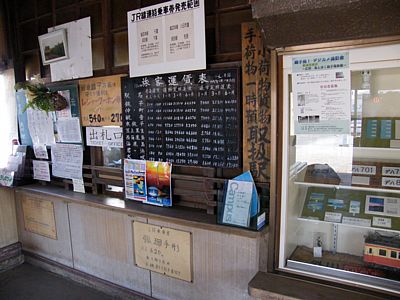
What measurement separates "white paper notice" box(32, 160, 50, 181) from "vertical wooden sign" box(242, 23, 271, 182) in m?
2.90

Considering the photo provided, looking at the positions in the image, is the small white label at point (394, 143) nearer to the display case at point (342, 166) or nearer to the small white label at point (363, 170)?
the display case at point (342, 166)

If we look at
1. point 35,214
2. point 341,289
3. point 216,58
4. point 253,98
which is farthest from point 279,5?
point 35,214

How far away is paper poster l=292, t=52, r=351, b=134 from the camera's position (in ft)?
6.66

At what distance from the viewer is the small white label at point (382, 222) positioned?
2338 millimetres

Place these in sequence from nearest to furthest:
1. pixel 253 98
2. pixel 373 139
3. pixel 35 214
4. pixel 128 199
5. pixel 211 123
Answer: pixel 373 139, pixel 253 98, pixel 211 123, pixel 128 199, pixel 35 214

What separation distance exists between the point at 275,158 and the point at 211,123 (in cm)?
74

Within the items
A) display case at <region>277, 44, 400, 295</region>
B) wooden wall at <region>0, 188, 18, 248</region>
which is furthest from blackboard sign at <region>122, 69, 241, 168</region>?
wooden wall at <region>0, 188, 18, 248</region>

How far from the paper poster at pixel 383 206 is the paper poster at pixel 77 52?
316 centimetres

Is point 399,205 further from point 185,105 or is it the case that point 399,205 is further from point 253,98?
point 185,105

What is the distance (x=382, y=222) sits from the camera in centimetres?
237

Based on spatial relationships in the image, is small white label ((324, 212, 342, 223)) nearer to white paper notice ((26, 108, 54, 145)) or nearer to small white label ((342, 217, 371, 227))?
small white label ((342, 217, 371, 227))

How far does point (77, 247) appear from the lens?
148 inches

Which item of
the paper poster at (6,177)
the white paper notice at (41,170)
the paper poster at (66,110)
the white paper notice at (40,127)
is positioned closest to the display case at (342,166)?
the paper poster at (66,110)

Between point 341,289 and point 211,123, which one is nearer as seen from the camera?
point 341,289
